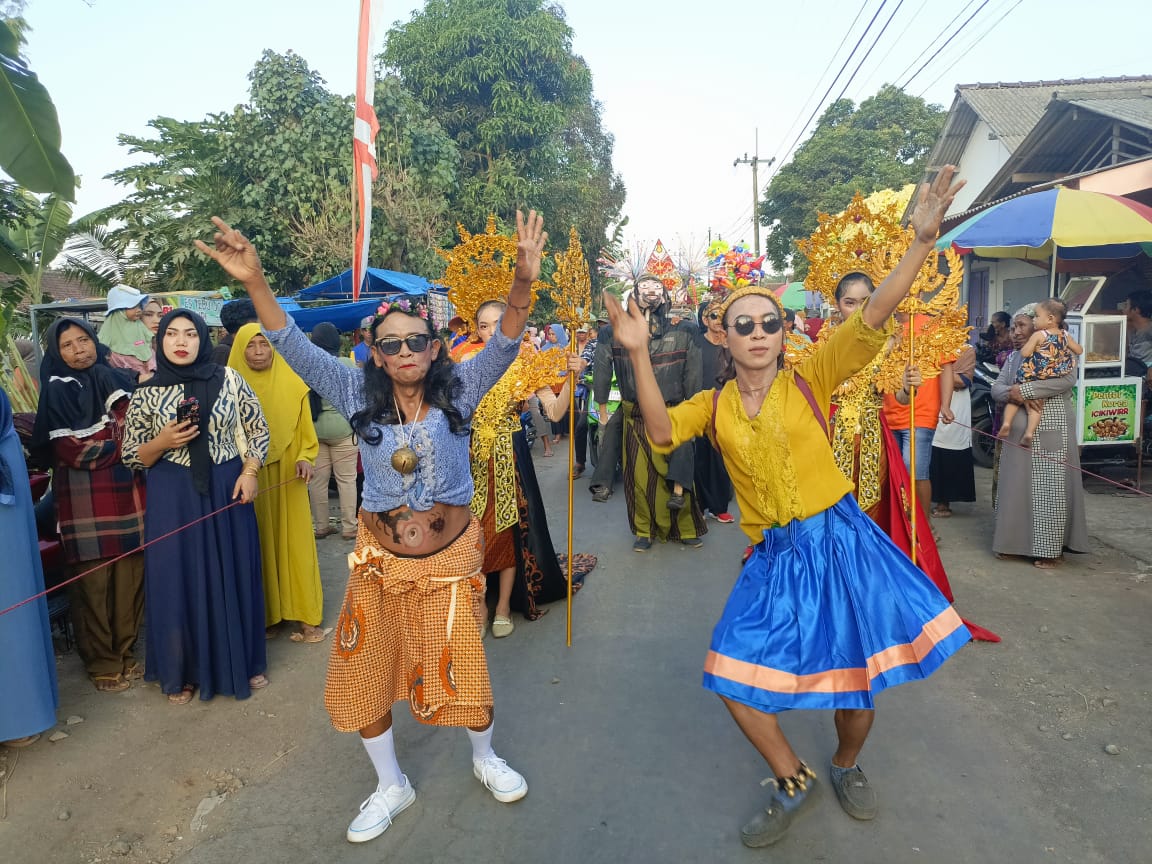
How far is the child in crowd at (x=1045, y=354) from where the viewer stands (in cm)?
568

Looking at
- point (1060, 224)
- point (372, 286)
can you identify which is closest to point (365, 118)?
point (1060, 224)

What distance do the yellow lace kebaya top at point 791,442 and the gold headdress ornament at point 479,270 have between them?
202cm

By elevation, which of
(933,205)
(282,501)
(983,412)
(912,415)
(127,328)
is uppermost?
(933,205)

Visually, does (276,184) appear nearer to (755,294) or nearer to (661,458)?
(661,458)

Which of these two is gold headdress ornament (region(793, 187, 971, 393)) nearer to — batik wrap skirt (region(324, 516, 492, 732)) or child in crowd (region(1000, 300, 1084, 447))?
child in crowd (region(1000, 300, 1084, 447))

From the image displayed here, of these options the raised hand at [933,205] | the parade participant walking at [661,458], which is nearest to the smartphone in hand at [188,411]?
the raised hand at [933,205]

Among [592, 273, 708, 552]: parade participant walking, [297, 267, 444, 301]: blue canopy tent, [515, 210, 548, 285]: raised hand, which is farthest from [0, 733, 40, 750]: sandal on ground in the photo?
[297, 267, 444, 301]: blue canopy tent

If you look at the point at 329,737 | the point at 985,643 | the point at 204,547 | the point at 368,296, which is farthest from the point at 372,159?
the point at 368,296

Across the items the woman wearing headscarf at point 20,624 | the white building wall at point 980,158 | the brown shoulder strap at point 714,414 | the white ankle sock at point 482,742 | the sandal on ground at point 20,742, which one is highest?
the white building wall at point 980,158

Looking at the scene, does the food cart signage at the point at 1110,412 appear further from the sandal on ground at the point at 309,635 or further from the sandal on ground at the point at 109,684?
the sandal on ground at the point at 109,684

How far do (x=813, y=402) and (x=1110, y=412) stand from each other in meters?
6.97

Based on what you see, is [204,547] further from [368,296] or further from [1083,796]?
[368,296]

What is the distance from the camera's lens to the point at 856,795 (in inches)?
116

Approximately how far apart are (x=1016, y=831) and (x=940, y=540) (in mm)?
4115
